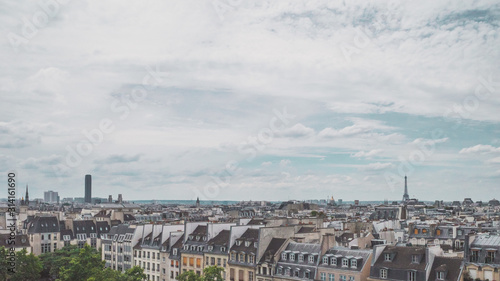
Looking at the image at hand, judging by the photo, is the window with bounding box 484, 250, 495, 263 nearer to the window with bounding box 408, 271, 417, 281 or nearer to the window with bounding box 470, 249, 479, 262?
the window with bounding box 470, 249, 479, 262

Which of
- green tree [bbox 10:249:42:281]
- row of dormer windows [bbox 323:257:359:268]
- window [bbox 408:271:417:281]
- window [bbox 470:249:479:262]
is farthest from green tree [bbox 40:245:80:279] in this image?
window [bbox 470:249:479:262]

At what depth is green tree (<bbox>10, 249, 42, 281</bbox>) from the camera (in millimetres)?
94812

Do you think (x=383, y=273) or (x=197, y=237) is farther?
(x=197, y=237)

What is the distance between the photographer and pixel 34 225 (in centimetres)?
13800

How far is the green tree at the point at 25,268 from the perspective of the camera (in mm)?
94812

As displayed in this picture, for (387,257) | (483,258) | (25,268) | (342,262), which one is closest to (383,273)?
(387,257)

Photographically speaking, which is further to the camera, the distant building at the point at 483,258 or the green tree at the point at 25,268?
the green tree at the point at 25,268

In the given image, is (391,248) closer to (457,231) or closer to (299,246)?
(299,246)

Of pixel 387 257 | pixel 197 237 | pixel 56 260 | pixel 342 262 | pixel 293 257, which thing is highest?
pixel 387 257

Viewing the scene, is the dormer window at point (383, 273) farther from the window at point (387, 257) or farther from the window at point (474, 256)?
the window at point (474, 256)

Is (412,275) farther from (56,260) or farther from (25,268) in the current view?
(56,260)

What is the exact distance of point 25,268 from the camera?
96.1 metres

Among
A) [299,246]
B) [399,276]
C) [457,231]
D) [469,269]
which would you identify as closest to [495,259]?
[469,269]

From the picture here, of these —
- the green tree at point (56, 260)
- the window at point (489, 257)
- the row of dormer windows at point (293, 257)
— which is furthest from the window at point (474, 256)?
the green tree at point (56, 260)
